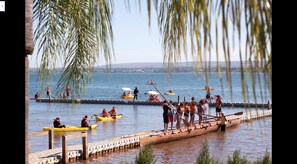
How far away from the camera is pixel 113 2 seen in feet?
8.40

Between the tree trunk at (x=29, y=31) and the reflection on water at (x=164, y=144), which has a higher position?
the tree trunk at (x=29, y=31)

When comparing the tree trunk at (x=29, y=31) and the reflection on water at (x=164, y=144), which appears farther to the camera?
the reflection on water at (x=164, y=144)

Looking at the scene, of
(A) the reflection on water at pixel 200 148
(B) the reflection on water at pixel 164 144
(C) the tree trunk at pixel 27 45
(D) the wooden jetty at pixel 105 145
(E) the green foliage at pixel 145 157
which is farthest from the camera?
(B) the reflection on water at pixel 164 144

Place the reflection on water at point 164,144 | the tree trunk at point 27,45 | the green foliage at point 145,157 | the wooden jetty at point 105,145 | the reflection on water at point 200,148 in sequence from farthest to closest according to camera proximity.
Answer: the reflection on water at point 164,144, the reflection on water at point 200,148, the wooden jetty at point 105,145, the green foliage at point 145,157, the tree trunk at point 27,45

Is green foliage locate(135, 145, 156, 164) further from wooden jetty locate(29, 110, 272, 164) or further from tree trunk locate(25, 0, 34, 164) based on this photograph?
tree trunk locate(25, 0, 34, 164)

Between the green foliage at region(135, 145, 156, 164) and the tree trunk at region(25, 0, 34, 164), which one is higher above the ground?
the tree trunk at region(25, 0, 34, 164)

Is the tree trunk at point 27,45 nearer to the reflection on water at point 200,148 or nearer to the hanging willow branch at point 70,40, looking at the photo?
the hanging willow branch at point 70,40

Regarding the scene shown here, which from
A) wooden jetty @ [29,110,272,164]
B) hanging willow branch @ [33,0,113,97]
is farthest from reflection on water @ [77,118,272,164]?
hanging willow branch @ [33,0,113,97]

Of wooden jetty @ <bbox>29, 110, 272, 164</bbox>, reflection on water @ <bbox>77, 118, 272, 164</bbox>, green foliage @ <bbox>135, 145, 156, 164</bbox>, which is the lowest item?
reflection on water @ <bbox>77, 118, 272, 164</bbox>

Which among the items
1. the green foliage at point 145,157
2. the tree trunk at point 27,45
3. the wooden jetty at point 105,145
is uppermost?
the tree trunk at point 27,45

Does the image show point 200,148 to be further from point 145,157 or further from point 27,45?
point 27,45

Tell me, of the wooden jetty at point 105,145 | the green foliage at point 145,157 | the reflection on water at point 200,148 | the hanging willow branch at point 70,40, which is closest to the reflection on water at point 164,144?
the reflection on water at point 200,148

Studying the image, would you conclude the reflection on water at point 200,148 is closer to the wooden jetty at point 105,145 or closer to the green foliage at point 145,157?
the wooden jetty at point 105,145
